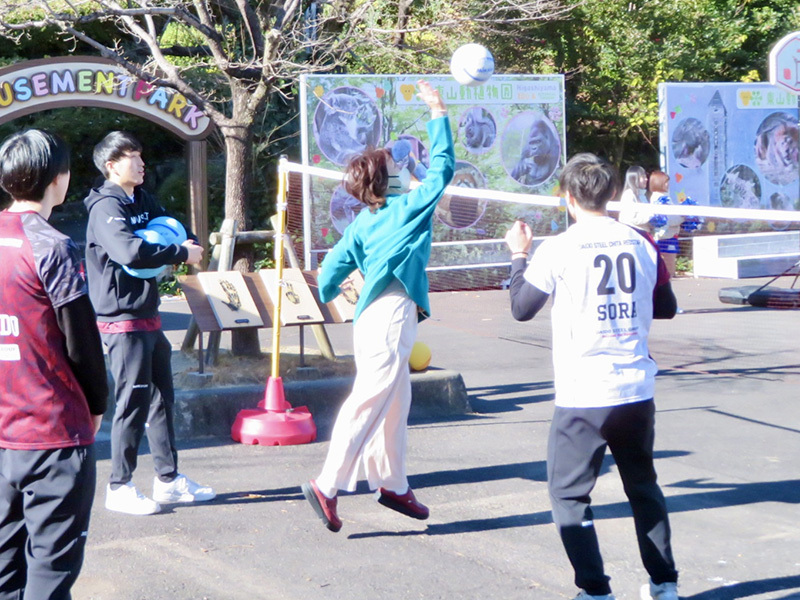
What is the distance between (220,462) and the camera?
6.27 m

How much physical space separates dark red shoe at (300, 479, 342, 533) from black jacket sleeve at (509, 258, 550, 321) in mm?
1459

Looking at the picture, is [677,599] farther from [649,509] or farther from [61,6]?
[61,6]

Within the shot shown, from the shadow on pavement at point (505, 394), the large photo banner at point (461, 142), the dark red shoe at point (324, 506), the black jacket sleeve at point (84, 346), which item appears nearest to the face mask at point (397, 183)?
the dark red shoe at point (324, 506)

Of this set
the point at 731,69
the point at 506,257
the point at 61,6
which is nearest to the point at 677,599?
the point at 61,6

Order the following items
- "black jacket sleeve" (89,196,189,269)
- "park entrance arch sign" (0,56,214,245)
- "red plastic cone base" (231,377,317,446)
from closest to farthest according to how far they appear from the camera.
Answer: "black jacket sleeve" (89,196,189,269) < "red plastic cone base" (231,377,317,446) < "park entrance arch sign" (0,56,214,245)

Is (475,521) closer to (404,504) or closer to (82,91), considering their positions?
(404,504)

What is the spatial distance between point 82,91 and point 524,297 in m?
9.38

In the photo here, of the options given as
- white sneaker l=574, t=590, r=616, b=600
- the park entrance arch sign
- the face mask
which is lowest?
white sneaker l=574, t=590, r=616, b=600

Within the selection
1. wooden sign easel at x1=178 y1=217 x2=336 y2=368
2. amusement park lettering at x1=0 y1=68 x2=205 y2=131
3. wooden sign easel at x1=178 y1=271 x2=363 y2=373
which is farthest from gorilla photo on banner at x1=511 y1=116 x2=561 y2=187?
wooden sign easel at x1=178 y1=271 x2=363 y2=373

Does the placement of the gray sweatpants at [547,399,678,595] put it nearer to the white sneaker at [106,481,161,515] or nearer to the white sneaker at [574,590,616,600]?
the white sneaker at [574,590,616,600]

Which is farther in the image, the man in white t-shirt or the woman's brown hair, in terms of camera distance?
the woman's brown hair

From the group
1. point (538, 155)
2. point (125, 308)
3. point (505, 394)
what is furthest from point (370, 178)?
point (538, 155)

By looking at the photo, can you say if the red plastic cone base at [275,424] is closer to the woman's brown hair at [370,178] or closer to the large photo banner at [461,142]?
the woman's brown hair at [370,178]

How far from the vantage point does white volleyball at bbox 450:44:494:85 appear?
598 cm
